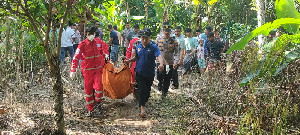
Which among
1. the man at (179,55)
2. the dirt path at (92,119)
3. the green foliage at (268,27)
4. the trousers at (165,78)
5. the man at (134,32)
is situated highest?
the man at (134,32)

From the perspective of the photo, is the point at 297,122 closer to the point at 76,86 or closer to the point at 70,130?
the point at 70,130

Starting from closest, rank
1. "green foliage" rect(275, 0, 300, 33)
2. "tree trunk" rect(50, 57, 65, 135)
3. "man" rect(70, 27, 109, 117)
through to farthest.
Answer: "tree trunk" rect(50, 57, 65, 135)
"green foliage" rect(275, 0, 300, 33)
"man" rect(70, 27, 109, 117)

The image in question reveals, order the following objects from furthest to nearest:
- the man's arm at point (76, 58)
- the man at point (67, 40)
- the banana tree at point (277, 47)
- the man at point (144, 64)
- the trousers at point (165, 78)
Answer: the man at point (67, 40) → the trousers at point (165, 78) → the man at point (144, 64) → the man's arm at point (76, 58) → the banana tree at point (277, 47)

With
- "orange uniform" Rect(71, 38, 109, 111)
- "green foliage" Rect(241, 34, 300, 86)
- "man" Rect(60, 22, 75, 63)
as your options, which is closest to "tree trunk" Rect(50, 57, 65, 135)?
"orange uniform" Rect(71, 38, 109, 111)

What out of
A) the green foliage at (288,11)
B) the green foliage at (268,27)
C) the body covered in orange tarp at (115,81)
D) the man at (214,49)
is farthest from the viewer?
the man at (214,49)

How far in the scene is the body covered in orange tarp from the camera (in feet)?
20.0

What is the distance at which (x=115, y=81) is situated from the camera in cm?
610

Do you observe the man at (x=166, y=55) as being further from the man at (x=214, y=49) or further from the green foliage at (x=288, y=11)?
the green foliage at (x=288, y=11)

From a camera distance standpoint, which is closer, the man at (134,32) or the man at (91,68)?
the man at (91,68)

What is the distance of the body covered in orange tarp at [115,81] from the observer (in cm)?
610

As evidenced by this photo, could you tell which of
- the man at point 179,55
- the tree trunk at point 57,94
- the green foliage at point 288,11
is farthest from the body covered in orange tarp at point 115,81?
the green foliage at point 288,11

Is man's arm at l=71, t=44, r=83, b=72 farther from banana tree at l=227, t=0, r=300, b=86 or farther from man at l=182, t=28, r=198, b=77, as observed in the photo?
man at l=182, t=28, r=198, b=77

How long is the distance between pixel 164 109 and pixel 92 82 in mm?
1534

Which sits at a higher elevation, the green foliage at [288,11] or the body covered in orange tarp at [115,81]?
the green foliage at [288,11]
